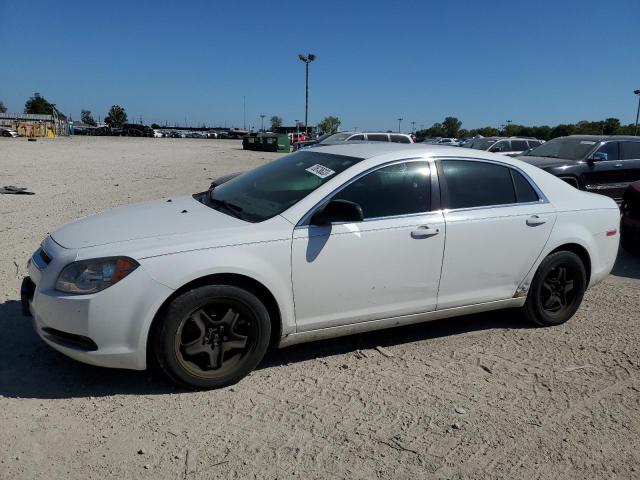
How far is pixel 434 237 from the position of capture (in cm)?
390

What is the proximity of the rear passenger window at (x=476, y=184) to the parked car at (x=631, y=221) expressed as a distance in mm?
3840

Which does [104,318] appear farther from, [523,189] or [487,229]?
[523,189]

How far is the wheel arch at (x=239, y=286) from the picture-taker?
3.19m

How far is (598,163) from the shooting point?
Answer: 1032 cm

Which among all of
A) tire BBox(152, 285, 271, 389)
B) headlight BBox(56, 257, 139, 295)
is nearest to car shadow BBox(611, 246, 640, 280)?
tire BBox(152, 285, 271, 389)

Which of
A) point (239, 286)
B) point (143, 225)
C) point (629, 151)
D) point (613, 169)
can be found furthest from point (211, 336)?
point (629, 151)

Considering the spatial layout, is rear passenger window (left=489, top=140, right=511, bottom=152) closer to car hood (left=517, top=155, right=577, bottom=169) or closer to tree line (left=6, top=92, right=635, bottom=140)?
car hood (left=517, top=155, right=577, bottom=169)

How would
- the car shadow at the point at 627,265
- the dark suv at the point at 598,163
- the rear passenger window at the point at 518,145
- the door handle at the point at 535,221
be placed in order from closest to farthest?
the door handle at the point at 535,221 → the car shadow at the point at 627,265 → the dark suv at the point at 598,163 → the rear passenger window at the point at 518,145

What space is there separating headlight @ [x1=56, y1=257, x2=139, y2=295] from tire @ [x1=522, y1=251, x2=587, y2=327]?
10.5ft

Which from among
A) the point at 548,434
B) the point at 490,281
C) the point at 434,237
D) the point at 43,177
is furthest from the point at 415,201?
the point at 43,177

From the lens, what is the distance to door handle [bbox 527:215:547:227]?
4.32m

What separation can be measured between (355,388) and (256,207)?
1.42 metres

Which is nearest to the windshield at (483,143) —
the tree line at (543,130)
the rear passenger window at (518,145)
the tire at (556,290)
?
the rear passenger window at (518,145)

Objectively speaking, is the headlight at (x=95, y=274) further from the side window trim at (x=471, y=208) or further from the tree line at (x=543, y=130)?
the tree line at (x=543, y=130)
